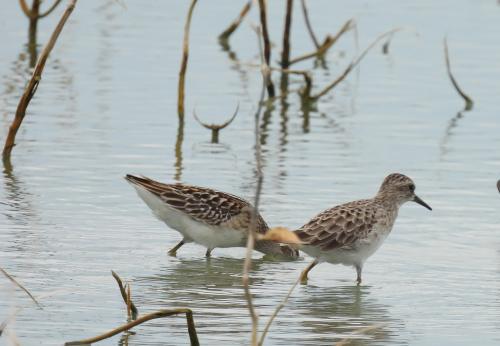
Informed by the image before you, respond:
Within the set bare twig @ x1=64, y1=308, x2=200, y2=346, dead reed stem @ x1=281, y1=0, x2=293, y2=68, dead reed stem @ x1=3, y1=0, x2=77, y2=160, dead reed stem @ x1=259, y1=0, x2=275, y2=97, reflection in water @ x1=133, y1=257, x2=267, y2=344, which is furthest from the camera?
dead reed stem @ x1=281, y1=0, x2=293, y2=68

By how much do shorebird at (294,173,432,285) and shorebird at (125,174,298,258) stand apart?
2.35 feet

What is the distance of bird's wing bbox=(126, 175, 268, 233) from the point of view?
10.9 meters

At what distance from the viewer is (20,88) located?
16.9m

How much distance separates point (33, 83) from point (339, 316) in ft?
13.2

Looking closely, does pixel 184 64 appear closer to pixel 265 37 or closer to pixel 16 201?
pixel 265 37

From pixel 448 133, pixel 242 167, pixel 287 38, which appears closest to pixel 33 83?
pixel 242 167

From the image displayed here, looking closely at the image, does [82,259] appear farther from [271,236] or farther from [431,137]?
[431,137]

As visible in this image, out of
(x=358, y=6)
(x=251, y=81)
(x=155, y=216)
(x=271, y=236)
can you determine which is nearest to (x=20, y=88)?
(x=251, y=81)

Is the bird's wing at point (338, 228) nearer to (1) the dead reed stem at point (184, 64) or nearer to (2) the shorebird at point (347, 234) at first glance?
(2) the shorebird at point (347, 234)

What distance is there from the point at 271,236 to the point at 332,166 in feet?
24.9

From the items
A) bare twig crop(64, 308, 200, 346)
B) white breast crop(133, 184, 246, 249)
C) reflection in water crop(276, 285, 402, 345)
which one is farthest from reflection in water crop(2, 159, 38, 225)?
bare twig crop(64, 308, 200, 346)

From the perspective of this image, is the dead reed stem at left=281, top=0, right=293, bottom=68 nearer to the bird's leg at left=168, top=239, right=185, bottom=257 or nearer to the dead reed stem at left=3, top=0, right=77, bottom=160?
the dead reed stem at left=3, top=0, right=77, bottom=160

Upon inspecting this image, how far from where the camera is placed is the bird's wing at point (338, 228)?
10.1 metres

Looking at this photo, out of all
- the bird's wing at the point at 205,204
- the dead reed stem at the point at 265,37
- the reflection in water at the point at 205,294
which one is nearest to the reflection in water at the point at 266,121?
the dead reed stem at the point at 265,37
